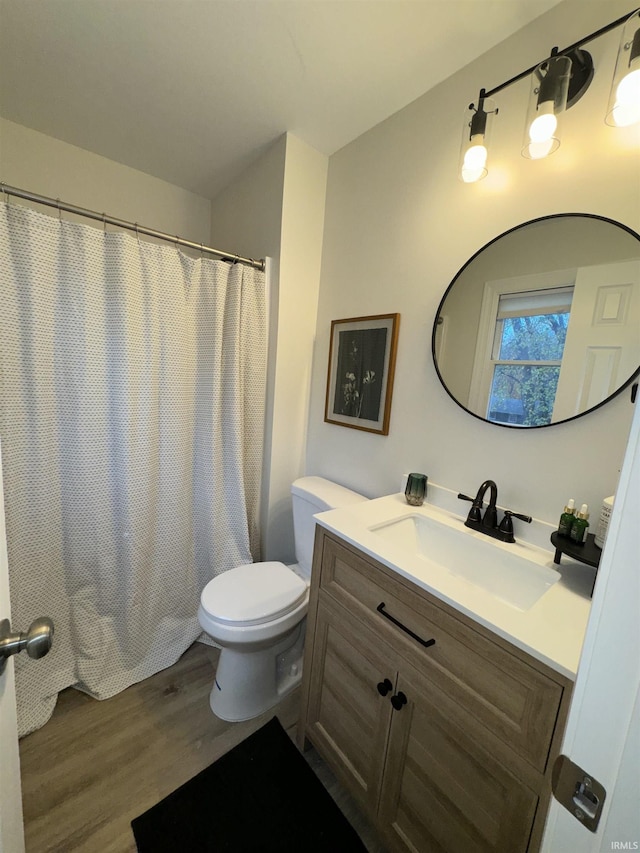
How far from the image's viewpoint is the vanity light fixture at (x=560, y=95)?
77 centimetres

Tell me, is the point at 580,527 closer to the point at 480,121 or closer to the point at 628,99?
the point at 628,99

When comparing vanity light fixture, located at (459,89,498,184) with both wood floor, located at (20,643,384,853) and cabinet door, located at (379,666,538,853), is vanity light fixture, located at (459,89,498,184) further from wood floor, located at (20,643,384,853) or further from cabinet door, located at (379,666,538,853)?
wood floor, located at (20,643,384,853)

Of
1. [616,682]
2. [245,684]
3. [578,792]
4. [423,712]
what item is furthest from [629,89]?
[245,684]

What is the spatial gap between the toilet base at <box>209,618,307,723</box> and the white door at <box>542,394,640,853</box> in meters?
1.16

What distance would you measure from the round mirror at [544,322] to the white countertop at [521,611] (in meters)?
0.44

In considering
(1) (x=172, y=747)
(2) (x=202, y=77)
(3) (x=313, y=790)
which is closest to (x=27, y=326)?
(2) (x=202, y=77)

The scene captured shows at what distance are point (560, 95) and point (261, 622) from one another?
182cm

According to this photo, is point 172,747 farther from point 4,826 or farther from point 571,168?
point 571,168

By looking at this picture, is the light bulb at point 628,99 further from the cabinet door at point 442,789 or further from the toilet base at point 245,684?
the toilet base at point 245,684

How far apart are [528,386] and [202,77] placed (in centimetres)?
164

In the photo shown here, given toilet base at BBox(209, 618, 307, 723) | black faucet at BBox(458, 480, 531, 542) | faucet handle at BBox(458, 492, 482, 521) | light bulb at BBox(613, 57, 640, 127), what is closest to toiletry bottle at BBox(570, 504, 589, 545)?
black faucet at BBox(458, 480, 531, 542)

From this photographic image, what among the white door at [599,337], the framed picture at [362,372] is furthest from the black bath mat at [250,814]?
the white door at [599,337]

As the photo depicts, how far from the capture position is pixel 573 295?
96 cm

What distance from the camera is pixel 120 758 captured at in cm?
119
